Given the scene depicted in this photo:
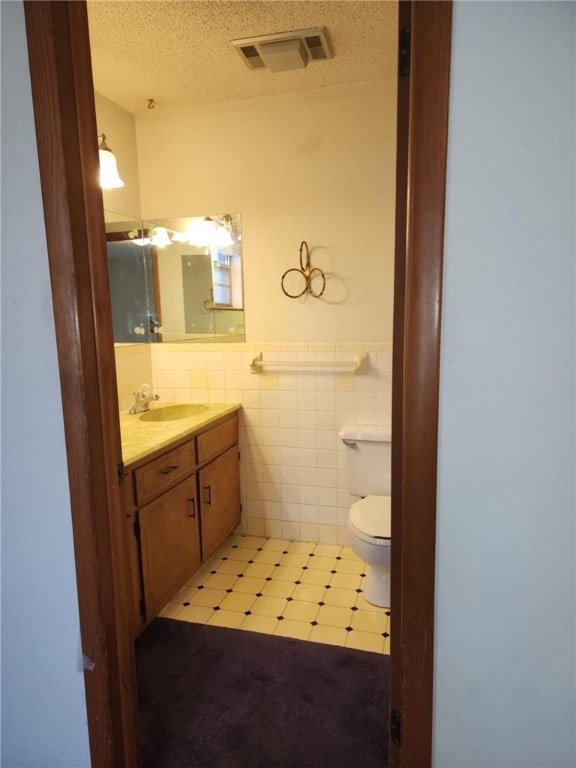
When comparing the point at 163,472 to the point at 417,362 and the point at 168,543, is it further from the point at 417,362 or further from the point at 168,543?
the point at 417,362

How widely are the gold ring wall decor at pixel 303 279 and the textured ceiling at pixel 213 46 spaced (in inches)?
33.1

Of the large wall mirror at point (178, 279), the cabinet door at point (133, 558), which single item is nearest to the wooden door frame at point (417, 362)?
the cabinet door at point (133, 558)

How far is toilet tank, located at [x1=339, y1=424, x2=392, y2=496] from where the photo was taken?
256cm

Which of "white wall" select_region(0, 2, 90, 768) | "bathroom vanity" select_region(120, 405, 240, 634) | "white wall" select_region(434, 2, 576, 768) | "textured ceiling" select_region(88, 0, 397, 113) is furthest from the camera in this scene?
"bathroom vanity" select_region(120, 405, 240, 634)

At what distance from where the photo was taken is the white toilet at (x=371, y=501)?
217 centimetres

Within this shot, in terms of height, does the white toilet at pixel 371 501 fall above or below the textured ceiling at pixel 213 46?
below

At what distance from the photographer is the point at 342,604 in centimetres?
234

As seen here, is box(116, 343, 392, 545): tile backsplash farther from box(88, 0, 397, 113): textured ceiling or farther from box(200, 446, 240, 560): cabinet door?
box(88, 0, 397, 113): textured ceiling

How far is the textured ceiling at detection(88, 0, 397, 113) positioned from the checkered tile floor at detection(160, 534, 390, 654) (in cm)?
252

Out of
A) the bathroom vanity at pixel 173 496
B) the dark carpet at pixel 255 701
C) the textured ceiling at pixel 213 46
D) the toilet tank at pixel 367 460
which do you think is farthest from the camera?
the toilet tank at pixel 367 460

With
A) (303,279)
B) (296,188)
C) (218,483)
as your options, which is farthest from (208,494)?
(296,188)

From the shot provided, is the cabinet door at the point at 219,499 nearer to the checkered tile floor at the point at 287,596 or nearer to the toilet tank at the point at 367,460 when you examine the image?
the checkered tile floor at the point at 287,596

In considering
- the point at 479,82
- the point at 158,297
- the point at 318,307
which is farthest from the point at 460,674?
the point at 158,297

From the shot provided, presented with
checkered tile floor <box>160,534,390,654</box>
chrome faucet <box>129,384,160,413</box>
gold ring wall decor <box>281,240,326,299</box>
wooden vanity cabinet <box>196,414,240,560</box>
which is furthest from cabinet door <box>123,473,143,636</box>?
gold ring wall decor <box>281,240,326,299</box>
